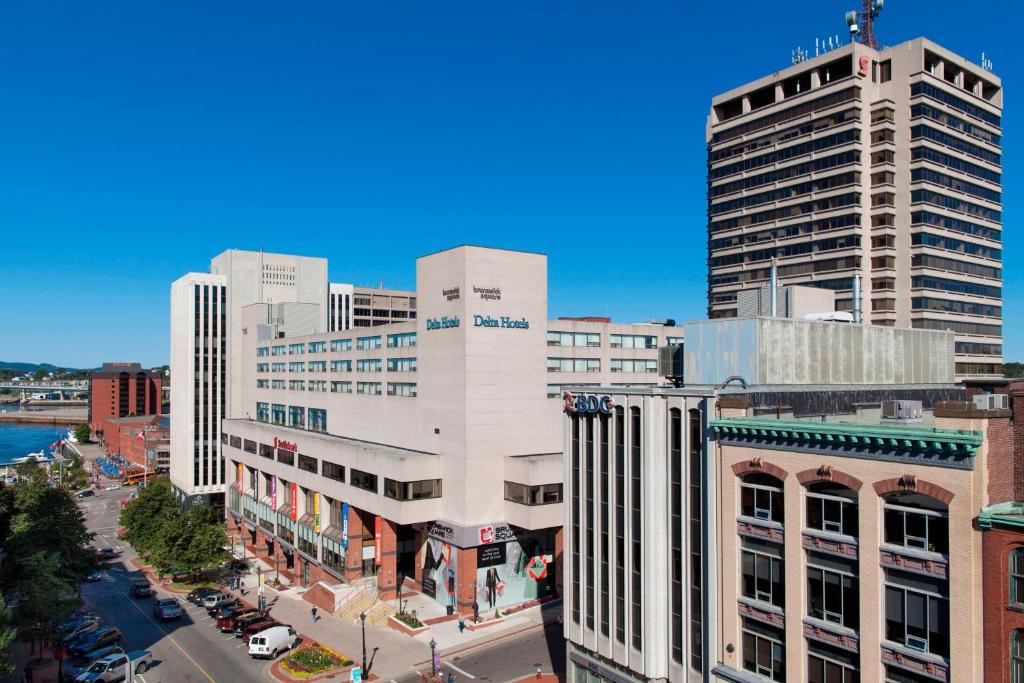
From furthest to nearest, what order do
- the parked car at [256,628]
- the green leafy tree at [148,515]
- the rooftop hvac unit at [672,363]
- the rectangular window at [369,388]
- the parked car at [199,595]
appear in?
the green leafy tree at [148,515], the rectangular window at [369,388], the parked car at [199,595], the parked car at [256,628], the rooftop hvac unit at [672,363]

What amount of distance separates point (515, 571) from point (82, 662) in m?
35.9

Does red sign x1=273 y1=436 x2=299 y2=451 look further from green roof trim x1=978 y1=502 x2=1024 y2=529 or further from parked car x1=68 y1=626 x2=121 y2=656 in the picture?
green roof trim x1=978 y1=502 x2=1024 y2=529

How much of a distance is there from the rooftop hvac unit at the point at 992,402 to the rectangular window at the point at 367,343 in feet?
202

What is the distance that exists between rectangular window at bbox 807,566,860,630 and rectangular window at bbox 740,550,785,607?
1.53 metres

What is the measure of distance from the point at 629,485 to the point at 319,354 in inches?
2543

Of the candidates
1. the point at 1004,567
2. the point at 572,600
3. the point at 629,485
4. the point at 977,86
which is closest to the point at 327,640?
the point at 572,600

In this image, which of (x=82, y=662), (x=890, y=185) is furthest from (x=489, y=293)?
(x=890, y=185)

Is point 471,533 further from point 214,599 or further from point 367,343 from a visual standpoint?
point 214,599

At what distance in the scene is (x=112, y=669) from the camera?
54.8 metres

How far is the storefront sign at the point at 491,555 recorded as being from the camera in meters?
66.8

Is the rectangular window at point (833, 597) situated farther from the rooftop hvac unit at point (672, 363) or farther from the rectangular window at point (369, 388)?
the rectangular window at point (369, 388)

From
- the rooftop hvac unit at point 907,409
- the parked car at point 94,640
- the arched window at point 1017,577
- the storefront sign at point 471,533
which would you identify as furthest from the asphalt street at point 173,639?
the arched window at point 1017,577

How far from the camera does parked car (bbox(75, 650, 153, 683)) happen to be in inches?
2106

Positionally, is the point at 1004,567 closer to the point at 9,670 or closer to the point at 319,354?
the point at 9,670
